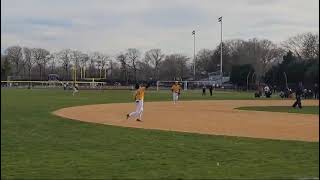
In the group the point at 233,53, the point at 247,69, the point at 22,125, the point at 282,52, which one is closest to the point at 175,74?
the point at 233,53

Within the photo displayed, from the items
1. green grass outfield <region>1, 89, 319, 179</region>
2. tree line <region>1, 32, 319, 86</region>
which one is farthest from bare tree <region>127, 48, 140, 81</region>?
green grass outfield <region>1, 89, 319, 179</region>

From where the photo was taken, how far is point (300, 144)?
14.3 meters

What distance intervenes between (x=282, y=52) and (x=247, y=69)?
28286mm

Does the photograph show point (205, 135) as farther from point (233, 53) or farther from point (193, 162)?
point (233, 53)

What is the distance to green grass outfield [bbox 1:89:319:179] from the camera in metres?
8.87

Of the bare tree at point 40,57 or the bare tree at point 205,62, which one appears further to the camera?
the bare tree at point 205,62

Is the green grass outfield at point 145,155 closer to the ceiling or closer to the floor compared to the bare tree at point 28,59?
closer to the floor

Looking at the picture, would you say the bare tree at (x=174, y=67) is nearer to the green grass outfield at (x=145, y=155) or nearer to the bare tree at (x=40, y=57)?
the bare tree at (x=40, y=57)

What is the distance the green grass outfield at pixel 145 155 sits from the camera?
8867mm

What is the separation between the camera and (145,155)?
37.7 feet

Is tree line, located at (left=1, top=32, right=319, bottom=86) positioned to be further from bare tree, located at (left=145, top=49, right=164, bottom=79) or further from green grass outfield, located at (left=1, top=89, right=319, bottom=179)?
green grass outfield, located at (left=1, top=89, right=319, bottom=179)

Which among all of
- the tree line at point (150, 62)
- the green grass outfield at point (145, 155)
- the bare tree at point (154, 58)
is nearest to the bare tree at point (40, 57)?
the tree line at point (150, 62)

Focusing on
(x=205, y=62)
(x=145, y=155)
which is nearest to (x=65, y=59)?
(x=205, y=62)

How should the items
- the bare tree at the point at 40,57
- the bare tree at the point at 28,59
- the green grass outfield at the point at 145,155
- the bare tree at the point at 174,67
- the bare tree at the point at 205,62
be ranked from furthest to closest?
the bare tree at the point at 205,62 < the bare tree at the point at 174,67 < the bare tree at the point at 40,57 < the bare tree at the point at 28,59 < the green grass outfield at the point at 145,155
